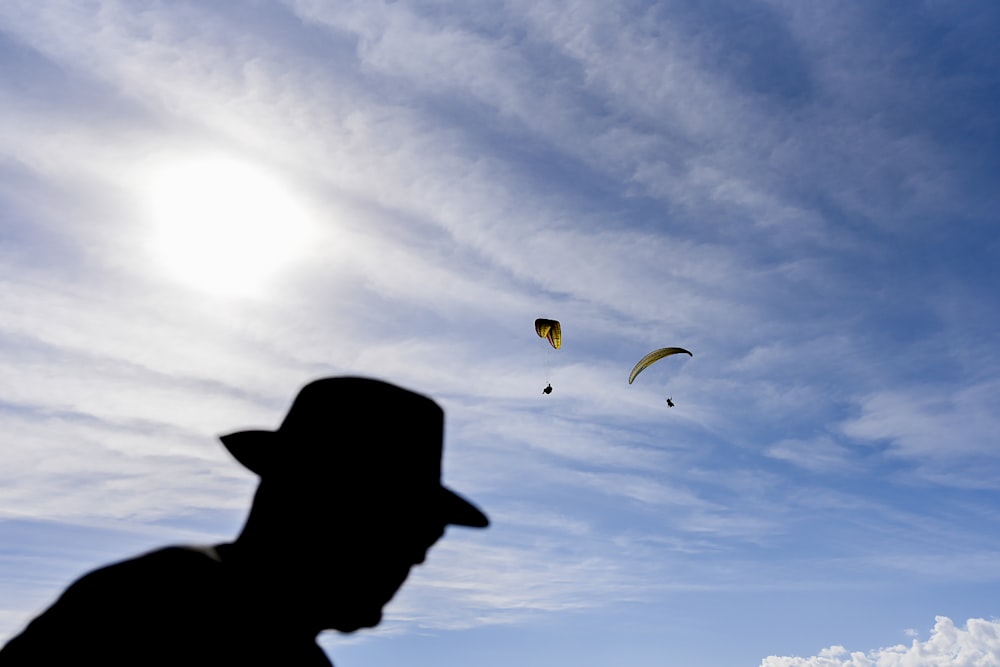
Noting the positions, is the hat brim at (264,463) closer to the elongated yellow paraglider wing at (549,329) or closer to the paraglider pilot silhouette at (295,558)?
the paraglider pilot silhouette at (295,558)

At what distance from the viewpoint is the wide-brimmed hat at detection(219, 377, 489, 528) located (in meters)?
4.36

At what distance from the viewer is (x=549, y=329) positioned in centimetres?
4109

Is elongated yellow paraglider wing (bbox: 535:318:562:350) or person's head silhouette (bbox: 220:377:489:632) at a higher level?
elongated yellow paraglider wing (bbox: 535:318:562:350)

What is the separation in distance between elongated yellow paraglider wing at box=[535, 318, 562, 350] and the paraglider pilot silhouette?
116 feet

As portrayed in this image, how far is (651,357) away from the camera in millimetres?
48156

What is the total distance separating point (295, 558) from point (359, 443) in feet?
2.32

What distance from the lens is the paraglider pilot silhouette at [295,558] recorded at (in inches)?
140

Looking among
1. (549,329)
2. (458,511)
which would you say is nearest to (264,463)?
(458,511)

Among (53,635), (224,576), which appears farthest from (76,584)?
(224,576)

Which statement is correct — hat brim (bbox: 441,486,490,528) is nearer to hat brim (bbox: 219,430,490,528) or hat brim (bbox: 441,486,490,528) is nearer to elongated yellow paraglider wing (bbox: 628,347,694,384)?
hat brim (bbox: 219,430,490,528)

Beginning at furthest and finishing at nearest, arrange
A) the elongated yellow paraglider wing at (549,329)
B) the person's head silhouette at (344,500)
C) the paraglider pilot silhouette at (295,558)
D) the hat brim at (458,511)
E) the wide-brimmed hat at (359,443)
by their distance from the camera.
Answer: the elongated yellow paraglider wing at (549,329) → the hat brim at (458,511) → the wide-brimmed hat at (359,443) → the person's head silhouette at (344,500) → the paraglider pilot silhouette at (295,558)

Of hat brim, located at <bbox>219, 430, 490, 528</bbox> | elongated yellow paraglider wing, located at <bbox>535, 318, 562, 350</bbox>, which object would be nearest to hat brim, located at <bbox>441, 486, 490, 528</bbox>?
hat brim, located at <bbox>219, 430, 490, 528</bbox>

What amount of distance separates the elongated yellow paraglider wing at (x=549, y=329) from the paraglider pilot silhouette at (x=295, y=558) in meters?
35.4

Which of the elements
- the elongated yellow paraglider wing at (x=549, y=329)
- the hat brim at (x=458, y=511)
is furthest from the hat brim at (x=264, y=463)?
the elongated yellow paraglider wing at (x=549, y=329)
